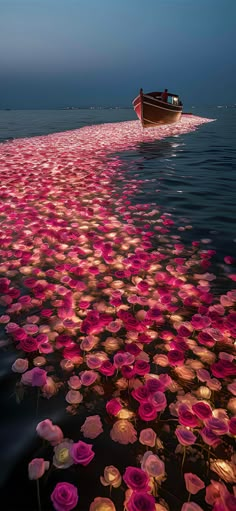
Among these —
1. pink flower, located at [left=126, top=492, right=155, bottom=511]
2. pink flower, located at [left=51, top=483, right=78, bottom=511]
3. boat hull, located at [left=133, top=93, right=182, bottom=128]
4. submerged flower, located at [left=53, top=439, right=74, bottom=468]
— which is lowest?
submerged flower, located at [left=53, top=439, right=74, bottom=468]

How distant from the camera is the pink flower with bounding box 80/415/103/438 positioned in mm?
2525

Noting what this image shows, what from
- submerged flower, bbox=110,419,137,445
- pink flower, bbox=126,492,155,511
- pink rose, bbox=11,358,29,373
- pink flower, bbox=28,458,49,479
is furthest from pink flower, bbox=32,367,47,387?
pink flower, bbox=126,492,155,511

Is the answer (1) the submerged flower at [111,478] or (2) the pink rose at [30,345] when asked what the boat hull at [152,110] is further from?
(1) the submerged flower at [111,478]

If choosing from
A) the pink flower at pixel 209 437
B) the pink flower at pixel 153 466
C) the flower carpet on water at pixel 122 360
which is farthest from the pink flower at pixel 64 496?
the pink flower at pixel 209 437

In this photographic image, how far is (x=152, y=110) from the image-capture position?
110 feet

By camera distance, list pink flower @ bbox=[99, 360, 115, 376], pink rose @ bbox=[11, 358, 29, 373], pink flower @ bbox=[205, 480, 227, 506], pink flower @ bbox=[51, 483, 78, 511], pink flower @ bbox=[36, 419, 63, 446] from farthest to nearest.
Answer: pink rose @ bbox=[11, 358, 29, 373]
pink flower @ bbox=[99, 360, 115, 376]
pink flower @ bbox=[36, 419, 63, 446]
pink flower @ bbox=[205, 480, 227, 506]
pink flower @ bbox=[51, 483, 78, 511]

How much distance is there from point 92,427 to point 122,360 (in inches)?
28.7

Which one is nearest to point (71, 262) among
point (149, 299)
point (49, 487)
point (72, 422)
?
point (149, 299)

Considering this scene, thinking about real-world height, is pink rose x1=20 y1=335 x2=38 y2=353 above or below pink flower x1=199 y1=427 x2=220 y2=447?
above

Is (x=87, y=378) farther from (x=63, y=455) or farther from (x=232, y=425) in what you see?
(x=232, y=425)

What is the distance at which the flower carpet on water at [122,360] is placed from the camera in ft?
7.06

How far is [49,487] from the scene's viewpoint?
2121 mm

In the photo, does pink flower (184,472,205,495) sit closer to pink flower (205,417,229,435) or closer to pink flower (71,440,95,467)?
pink flower (205,417,229,435)

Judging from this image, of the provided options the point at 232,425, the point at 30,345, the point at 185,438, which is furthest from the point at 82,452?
the point at 30,345
